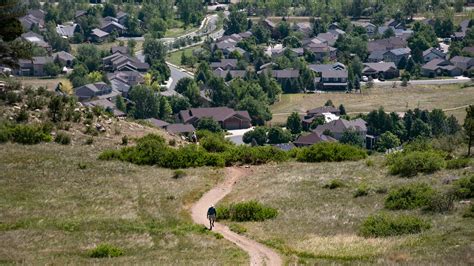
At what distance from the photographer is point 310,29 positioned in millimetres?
115375

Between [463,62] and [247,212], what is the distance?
2935 inches

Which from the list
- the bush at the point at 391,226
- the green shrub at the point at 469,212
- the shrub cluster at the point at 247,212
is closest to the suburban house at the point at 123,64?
the shrub cluster at the point at 247,212

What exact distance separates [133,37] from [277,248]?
93.1 meters

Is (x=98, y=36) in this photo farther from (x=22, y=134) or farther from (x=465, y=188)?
(x=465, y=188)

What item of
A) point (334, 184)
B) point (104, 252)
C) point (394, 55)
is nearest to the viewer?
point (104, 252)

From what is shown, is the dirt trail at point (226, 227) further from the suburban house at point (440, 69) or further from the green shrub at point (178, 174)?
the suburban house at point (440, 69)

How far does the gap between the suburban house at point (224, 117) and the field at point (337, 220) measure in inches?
→ 1639

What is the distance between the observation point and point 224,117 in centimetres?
7425

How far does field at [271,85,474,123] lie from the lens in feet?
258

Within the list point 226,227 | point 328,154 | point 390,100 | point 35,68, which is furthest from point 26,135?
point 35,68

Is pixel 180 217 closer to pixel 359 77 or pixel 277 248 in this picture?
pixel 277 248

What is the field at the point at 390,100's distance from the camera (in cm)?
7869

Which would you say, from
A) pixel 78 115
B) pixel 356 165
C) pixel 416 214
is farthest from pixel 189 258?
pixel 78 115

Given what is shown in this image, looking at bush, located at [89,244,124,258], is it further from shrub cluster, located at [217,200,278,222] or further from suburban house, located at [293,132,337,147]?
suburban house, located at [293,132,337,147]
